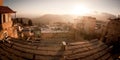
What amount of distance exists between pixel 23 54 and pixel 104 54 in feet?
10.2

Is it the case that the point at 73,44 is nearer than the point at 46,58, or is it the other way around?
the point at 46,58

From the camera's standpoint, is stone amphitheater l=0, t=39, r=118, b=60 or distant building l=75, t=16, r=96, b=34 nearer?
stone amphitheater l=0, t=39, r=118, b=60

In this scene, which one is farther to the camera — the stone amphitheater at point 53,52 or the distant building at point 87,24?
the distant building at point 87,24

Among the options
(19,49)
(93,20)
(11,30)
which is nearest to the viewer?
(19,49)

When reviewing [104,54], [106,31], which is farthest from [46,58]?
[106,31]

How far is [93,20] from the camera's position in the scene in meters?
20.8

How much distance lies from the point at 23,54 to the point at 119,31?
1204 centimetres

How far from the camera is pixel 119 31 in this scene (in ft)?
44.1

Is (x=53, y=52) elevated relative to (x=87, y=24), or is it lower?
lower

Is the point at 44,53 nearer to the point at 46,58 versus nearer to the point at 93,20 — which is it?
the point at 46,58

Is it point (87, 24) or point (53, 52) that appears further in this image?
point (87, 24)

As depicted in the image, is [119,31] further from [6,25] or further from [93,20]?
[6,25]

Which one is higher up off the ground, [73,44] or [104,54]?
[73,44]

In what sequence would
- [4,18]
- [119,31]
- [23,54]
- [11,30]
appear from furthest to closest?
1. [11,30]
2. [4,18]
3. [119,31]
4. [23,54]
